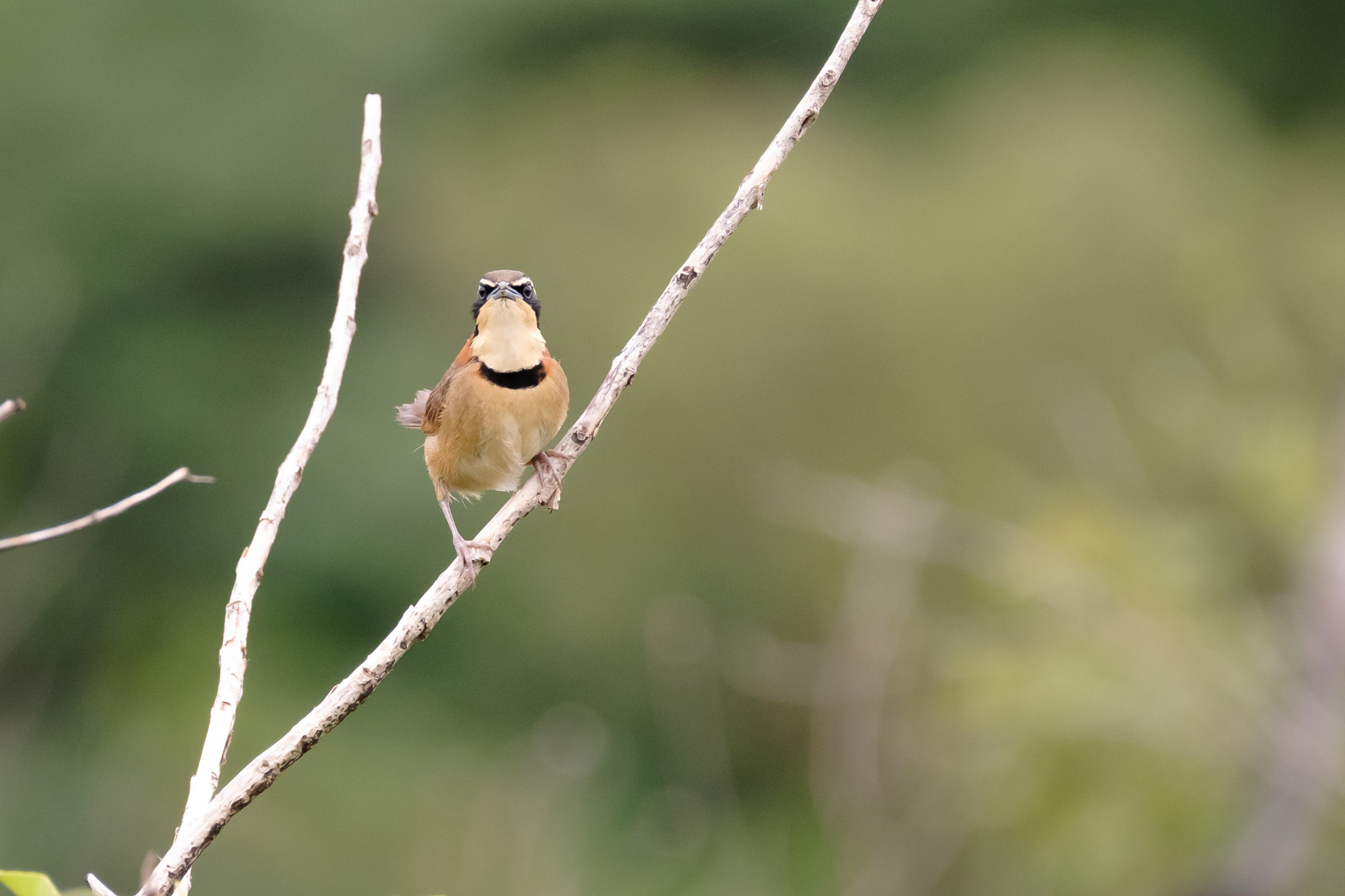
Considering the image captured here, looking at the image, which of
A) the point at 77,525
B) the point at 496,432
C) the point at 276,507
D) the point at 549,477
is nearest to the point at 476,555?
the point at 276,507

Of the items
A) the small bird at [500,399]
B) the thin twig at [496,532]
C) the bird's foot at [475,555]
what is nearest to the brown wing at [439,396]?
the small bird at [500,399]

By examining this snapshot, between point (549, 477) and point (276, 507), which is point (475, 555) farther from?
point (549, 477)

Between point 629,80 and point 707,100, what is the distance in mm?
1446

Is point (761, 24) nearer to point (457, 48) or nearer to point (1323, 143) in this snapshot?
point (457, 48)

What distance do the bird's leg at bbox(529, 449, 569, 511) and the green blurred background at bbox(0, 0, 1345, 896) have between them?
2112mm

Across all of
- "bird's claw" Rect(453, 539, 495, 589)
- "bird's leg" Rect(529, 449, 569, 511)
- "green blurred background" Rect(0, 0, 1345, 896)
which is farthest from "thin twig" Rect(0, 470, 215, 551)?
"green blurred background" Rect(0, 0, 1345, 896)

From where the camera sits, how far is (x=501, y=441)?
10.1 feet

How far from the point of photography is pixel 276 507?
1802 millimetres

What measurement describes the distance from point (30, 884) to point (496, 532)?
Answer: 0.84m

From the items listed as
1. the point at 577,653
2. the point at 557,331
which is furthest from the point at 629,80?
the point at 577,653

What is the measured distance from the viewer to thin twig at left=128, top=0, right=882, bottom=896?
57.9 inches

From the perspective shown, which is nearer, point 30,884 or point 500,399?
point 30,884

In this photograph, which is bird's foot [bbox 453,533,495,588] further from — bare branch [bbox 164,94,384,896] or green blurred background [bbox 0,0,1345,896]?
green blurred background [bbox 0,0,1345,896]

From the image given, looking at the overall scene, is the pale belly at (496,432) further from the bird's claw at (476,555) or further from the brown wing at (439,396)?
the bird's claw at (476,555)
